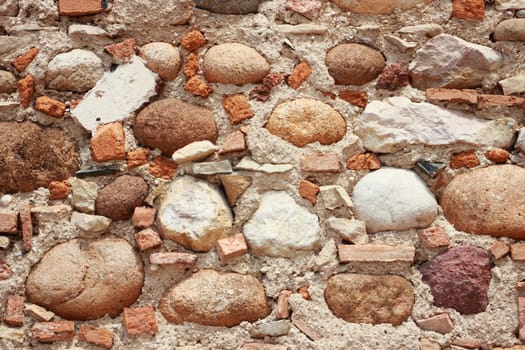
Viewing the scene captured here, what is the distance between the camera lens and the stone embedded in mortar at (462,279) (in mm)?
1602

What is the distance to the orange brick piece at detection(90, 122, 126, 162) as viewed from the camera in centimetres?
167

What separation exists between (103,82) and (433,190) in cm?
80

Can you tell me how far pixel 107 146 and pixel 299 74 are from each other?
0.48 m

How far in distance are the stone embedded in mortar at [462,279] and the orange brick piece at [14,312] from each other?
0.86m

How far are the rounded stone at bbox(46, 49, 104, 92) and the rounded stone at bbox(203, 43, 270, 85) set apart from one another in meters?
0.27

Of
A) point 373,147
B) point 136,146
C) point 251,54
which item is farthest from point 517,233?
point 136,146

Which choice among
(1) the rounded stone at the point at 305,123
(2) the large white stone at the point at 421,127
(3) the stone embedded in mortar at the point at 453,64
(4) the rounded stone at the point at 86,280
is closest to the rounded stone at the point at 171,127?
(1) the rounded stone at the point at 305,123

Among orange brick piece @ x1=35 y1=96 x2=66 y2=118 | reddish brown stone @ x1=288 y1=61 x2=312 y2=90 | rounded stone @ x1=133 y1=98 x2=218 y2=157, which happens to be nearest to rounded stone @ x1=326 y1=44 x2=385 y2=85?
reddish brown stone @ x1=288 y1=61 x2=312 y2=90

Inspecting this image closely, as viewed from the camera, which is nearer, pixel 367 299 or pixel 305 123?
pixel 367 299

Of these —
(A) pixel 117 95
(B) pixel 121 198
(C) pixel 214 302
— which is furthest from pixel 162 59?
(C) pixel 214 302

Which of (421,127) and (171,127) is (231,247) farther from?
(421,127)

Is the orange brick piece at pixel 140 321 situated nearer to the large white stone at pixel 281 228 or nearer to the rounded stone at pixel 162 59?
the large white stone at pixel 281 228

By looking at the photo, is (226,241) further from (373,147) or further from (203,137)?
(373,147)

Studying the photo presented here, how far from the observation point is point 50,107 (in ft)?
5.57
